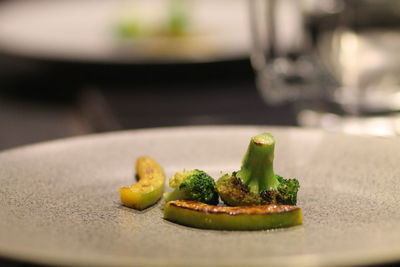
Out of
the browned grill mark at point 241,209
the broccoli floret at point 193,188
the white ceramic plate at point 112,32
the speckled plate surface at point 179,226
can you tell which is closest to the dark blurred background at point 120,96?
the white ceramic plate at point 112,32

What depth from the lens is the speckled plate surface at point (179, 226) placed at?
1058mm

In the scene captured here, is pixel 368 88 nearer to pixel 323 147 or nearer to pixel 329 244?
pixel 323 147

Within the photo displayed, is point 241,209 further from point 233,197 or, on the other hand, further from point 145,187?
point 145,187

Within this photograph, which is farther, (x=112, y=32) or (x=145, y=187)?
(x=112, y=32)

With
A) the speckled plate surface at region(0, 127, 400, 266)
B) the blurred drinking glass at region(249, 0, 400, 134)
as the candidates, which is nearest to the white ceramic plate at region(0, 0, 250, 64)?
the blurred drinking glass at region(249, 0, 400, 134)

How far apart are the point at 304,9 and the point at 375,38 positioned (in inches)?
10.6

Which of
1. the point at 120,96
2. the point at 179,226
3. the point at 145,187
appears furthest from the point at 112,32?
the point at 179,226

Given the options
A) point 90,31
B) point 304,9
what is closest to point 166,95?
point 304,9

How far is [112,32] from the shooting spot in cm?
363

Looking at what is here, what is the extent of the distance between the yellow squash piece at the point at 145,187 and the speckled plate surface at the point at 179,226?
18 millimetres

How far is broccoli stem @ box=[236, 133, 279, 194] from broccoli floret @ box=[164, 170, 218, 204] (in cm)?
6

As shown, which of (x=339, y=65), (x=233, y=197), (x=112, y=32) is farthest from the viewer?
(x=112, y=32)

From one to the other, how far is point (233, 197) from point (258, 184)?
2.4 inches

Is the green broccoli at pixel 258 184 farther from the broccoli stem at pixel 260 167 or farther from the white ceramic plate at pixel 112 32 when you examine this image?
the white ceramic plate at pixel 112 32
